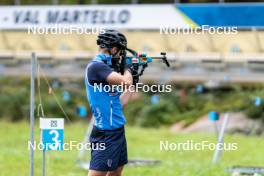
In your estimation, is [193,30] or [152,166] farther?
[193,30]

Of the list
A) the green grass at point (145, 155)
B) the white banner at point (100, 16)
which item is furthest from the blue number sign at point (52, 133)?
the white banner at point (100, 16)

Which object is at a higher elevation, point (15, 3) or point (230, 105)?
point (15, 3)

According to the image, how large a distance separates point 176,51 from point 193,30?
996mm

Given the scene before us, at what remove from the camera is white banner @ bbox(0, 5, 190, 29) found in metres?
21.9

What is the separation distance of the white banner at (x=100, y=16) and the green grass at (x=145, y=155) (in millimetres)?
3233

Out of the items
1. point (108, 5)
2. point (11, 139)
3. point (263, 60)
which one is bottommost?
point (11, 139)

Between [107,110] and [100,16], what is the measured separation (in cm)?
1566

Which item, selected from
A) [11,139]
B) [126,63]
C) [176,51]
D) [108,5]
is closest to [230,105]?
[176,51]

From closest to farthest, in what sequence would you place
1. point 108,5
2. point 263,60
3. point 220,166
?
point 220,166 < point 263,60 < point 108,5

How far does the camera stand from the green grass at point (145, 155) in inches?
423

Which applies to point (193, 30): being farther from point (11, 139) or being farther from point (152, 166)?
point (152, 166)

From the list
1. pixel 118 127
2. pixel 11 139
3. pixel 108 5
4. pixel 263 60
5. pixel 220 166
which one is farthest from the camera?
pixel 108 5

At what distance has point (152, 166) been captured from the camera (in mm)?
11227

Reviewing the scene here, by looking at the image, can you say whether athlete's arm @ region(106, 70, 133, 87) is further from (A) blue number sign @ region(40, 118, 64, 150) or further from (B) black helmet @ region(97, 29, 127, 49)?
(A) blue number sign @ region(40, 118, 64, 150)
